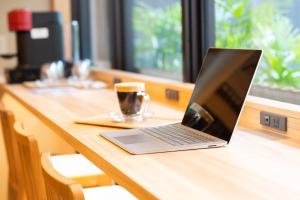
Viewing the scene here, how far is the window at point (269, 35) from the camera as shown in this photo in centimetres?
220

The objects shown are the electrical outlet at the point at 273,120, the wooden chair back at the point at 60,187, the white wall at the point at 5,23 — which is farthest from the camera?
the white wall at the point at 5,23

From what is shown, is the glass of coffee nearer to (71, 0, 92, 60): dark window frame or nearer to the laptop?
the laptop

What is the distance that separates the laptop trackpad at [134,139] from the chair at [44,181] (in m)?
0.22

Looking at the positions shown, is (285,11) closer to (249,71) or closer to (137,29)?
(249,71)

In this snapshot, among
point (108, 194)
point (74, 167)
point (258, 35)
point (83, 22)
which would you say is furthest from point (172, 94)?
point (83, 22)

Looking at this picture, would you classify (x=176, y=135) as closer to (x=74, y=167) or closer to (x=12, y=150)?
(x=74, y=167)

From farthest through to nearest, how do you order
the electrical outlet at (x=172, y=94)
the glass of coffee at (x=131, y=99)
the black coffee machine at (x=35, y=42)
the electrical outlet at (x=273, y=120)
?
the black coffee machine at (x=35, y=42), the electrical outlet at (x=172, y=94), the glass of coffee at (x=131, y=99), the electrical outlet at (x=273, y=120)

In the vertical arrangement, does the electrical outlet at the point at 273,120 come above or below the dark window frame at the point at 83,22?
below

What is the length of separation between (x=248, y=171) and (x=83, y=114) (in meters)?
1.07

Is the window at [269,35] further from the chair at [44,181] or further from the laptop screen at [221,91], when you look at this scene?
the chair at [44,181]

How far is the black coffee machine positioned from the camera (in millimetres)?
3650

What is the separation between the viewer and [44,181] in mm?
1349

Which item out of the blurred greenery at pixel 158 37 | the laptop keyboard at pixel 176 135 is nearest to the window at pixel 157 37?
the blurred greenery at pixel 158 37

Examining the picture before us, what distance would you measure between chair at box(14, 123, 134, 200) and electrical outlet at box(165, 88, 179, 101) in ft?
2.15
